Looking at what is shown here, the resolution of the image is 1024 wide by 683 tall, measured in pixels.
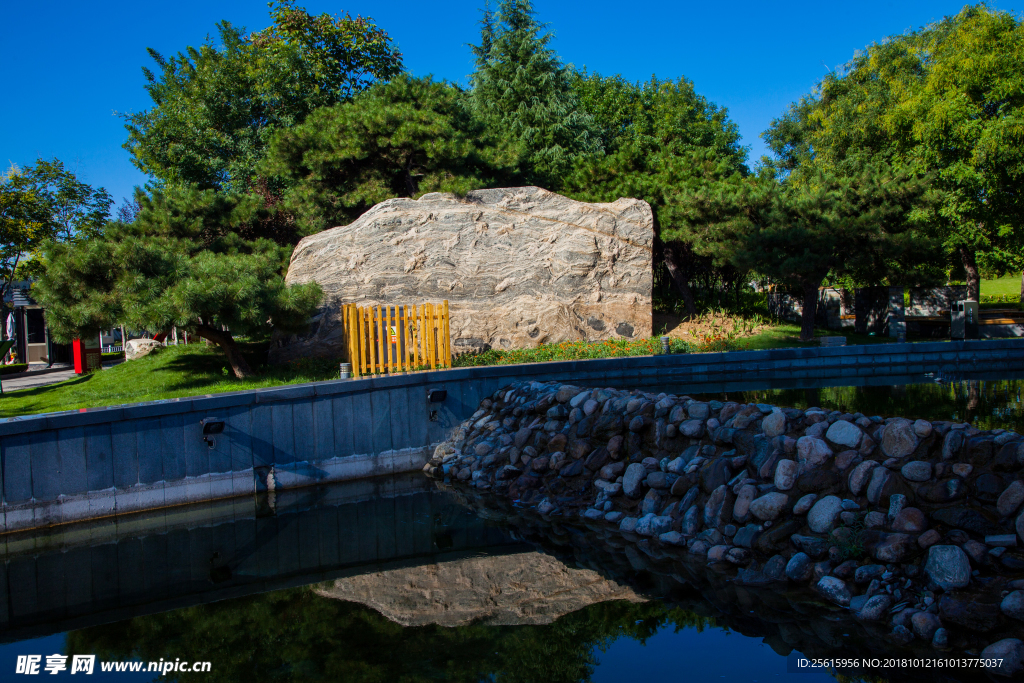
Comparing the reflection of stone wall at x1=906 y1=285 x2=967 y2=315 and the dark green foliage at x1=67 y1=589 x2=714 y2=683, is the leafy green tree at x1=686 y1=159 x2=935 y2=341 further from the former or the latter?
the dark green foliage at x1=67 y1=589 x2=714 y2=683

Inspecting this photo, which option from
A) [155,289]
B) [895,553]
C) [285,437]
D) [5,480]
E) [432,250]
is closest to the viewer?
[895,553]

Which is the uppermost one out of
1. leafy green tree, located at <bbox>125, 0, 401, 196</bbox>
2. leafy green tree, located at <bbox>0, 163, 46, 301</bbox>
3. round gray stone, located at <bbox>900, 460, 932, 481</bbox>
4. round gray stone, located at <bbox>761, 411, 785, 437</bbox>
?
leafy green tree, located at <bbox>125, 0, 401, 196</bbox>

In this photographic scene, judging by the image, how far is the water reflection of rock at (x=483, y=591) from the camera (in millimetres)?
5320

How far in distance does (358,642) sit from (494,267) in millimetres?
11522

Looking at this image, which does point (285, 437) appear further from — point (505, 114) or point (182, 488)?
point (505, 114)

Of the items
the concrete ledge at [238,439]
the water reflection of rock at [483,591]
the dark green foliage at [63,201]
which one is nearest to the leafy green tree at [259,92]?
the dark green foliage at [63,201]

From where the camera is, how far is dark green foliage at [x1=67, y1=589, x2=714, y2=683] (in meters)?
4.48

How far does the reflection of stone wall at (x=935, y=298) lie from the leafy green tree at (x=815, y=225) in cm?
519

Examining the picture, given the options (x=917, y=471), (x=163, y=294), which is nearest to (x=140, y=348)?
(x=163, y=294)

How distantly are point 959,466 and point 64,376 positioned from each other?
56.7 ft

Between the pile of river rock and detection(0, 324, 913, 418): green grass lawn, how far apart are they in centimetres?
611

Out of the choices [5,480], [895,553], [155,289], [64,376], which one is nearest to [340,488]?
[5,480]

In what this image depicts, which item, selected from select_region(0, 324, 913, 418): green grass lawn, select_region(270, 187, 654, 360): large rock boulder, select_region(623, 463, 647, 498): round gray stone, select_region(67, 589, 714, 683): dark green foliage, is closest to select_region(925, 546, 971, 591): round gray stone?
select_region(67, 589, 714, 683): dark green foliage

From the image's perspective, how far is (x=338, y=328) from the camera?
14148 millimetres
